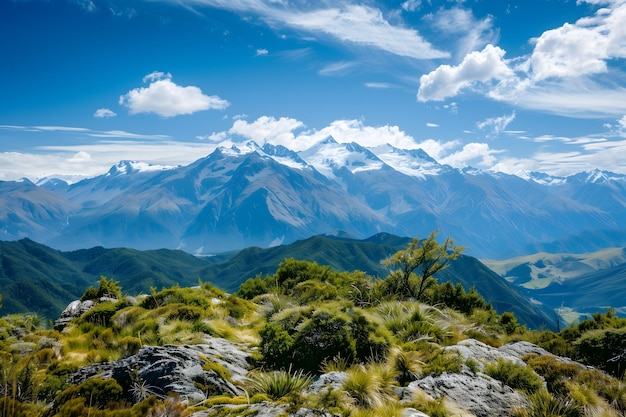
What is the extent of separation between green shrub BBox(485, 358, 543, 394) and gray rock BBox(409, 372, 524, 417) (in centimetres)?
46

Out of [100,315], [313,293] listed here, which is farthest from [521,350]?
[100,315]

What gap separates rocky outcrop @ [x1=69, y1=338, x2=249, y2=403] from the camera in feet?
26.6

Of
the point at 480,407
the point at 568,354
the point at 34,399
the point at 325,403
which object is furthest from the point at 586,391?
the point at 34,399

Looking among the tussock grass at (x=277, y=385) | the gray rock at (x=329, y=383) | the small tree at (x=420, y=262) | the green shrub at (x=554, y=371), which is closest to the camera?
the gray rock at (x=329, y=383)

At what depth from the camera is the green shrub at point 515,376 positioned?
958 cm

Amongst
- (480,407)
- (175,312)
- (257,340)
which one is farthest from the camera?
(175,312)

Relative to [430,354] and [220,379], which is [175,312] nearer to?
[220,379]

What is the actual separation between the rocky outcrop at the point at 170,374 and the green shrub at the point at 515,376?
22.5 feet

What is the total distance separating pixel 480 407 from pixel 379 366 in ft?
8.09

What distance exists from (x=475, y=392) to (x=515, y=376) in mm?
1683

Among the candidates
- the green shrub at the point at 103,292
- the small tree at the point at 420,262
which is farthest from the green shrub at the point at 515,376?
the green shrub at the point at 103,292

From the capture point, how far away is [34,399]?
8.61 meters

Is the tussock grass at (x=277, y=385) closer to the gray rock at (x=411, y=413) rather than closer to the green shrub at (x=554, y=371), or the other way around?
the gray rock at (x=411, y=413)

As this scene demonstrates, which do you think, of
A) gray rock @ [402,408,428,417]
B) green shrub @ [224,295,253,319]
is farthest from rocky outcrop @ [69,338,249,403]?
green shrub @ [224,295,253,319]
